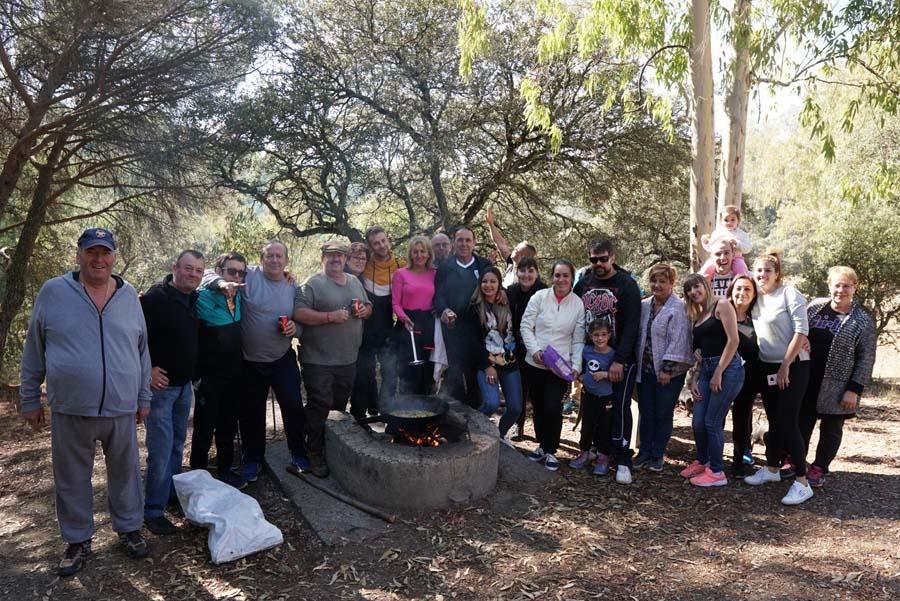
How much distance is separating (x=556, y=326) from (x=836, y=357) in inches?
84.3

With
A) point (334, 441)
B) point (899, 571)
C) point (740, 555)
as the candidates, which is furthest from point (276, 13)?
point (899, 571)

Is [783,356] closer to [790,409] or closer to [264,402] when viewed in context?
[790,409]

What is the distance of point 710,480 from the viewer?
192 inches

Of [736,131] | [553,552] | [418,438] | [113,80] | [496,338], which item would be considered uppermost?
[113,80]

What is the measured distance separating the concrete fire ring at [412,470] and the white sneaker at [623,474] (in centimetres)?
105

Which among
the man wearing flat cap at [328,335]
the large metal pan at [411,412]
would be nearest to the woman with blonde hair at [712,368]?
the large metal pan at [411,412]

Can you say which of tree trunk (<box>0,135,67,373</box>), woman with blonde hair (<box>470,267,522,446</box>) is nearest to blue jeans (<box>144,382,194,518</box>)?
woman with blonde hair (<box>470,267,522,446</box>)

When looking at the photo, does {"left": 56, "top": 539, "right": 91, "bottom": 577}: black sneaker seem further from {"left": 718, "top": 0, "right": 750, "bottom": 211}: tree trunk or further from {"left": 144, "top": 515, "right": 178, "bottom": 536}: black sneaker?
{"left": 718, "top": 0, "right": 750, "bottom": 211}: tree trunk

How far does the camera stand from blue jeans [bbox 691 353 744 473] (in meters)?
4.72

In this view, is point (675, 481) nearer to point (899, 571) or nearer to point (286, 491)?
point (899, 571)

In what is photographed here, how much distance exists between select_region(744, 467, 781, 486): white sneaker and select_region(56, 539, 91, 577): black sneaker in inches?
192

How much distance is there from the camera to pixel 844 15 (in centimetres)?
624

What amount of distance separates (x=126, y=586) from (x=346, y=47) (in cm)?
814

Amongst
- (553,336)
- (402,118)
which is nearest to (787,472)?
(553,336)
